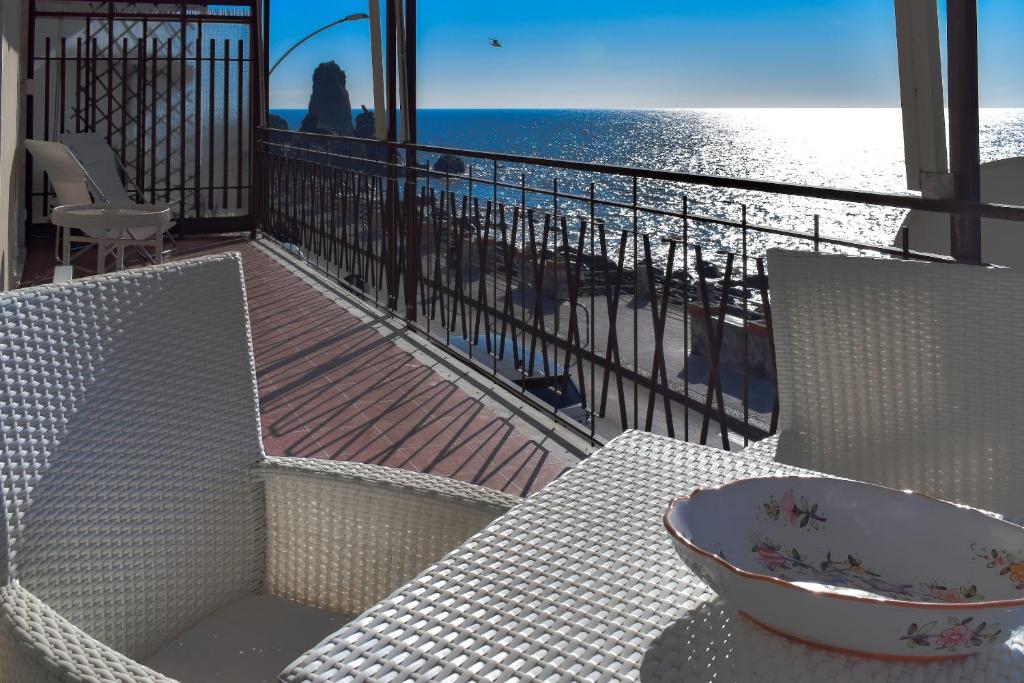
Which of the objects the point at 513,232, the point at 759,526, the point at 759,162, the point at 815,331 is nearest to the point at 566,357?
the point at 513,232

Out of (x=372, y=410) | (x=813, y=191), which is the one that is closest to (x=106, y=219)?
(x=372, y=410)

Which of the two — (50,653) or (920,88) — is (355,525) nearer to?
(50,653)

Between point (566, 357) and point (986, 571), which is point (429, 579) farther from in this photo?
Result: point (566, 357)

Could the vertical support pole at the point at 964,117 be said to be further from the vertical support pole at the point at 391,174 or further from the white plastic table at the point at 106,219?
the white plastic table at the point at 106,219

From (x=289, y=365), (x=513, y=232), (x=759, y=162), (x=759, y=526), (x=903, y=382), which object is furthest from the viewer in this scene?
(x=759, y=162)

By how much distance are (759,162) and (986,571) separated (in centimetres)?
5887

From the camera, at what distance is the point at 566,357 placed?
379 cm

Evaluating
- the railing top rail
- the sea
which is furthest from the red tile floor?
the sea

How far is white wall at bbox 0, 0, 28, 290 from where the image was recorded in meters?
4.64

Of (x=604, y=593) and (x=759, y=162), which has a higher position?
(x=759, y=162)

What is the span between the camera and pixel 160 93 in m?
8.59

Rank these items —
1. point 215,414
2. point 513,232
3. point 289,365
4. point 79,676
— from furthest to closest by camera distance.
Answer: point 289,365 < point 513,232 < point 215,414 < point 79,676

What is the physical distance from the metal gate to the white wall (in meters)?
1.26

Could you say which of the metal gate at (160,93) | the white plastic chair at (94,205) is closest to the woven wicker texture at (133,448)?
the white plastic chair at (94,205)
